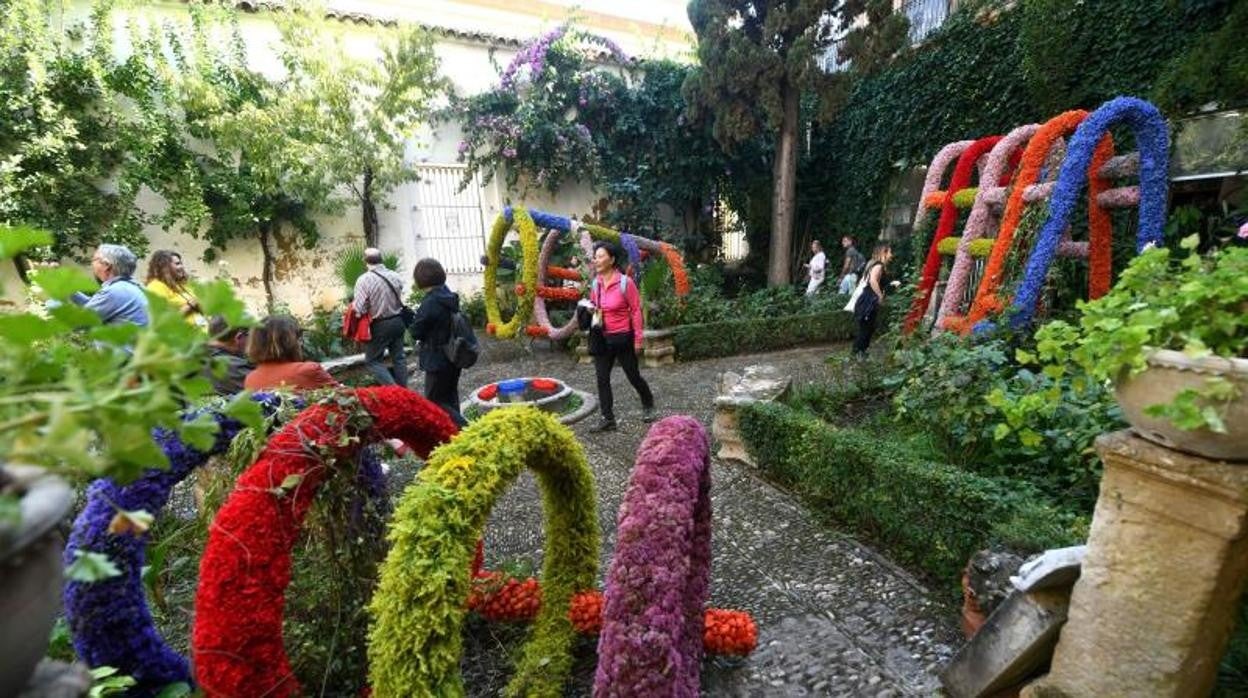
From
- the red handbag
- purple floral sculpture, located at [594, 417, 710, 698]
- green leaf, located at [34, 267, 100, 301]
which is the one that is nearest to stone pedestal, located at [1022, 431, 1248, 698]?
purple floral sculpture, located at [594, 417, 710, 698]

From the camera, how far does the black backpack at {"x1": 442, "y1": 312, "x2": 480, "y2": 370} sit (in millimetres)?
4406

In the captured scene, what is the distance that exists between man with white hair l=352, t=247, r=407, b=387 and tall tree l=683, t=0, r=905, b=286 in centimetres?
817

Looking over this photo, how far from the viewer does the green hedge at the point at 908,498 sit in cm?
262

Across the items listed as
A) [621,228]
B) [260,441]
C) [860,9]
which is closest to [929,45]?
[860,9]

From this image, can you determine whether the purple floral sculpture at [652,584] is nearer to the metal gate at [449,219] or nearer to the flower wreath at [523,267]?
the flower wreath at [523,267]

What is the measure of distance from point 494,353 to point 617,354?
5.00m

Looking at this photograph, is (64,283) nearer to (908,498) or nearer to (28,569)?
(28,569)

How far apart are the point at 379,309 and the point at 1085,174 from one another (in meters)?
6.78

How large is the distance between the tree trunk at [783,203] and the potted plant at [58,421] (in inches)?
464

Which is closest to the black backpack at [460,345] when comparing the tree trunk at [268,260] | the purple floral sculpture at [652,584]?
the purple floral sculpture at [652,584]

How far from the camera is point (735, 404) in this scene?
4.67 meters

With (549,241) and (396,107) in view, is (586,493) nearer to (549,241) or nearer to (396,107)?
(549,241)

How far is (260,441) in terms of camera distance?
6.77 ft

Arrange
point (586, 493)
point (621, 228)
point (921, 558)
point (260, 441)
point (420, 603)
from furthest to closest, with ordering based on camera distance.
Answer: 1. point (621, 228)
2. point (921, 558)
3. point (586, 493)
4. point (260, 441)
5. point (420, 603)
